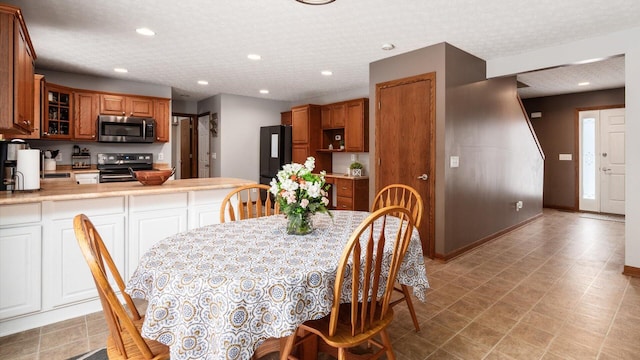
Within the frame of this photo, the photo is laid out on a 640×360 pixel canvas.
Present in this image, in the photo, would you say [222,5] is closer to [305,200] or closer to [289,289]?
[305,200]

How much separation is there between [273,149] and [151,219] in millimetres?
4133

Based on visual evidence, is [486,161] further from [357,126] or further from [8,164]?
[8,164]

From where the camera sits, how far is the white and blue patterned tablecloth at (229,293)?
45.6 inches

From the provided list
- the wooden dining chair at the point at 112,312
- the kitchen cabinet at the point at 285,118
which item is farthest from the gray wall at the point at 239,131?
the wooden dining chair at the point at 112,312

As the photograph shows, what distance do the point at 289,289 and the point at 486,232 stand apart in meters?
4.08

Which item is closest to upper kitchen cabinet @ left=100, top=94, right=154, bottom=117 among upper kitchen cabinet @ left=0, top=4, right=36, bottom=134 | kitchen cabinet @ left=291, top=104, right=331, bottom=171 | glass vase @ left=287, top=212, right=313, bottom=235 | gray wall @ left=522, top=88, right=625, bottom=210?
kitchen cabinet @ left=291, top=104, right=331, bottom=171

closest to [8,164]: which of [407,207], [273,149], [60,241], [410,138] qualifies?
[60,241]

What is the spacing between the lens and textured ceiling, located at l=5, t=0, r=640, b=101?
285cm

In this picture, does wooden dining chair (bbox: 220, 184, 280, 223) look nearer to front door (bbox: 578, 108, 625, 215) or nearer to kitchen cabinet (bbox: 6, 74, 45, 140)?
kitchen cabinet (bbox: 6, 74, 45, 140)

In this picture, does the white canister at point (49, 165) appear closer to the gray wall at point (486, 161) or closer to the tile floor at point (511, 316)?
the tile floor at point (511, 316)

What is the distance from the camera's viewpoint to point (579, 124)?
6.87 meters

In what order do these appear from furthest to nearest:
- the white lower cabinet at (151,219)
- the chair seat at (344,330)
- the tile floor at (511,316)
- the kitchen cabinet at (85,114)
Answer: the kitchen cabinet at (85,114) < the white lower cabinet at (151,219) < the tile floor at (511,316) < the chair seat at (344,330)

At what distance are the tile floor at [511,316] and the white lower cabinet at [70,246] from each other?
0.65ft

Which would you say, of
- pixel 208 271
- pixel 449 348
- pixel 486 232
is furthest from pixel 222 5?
pixel 486 232
